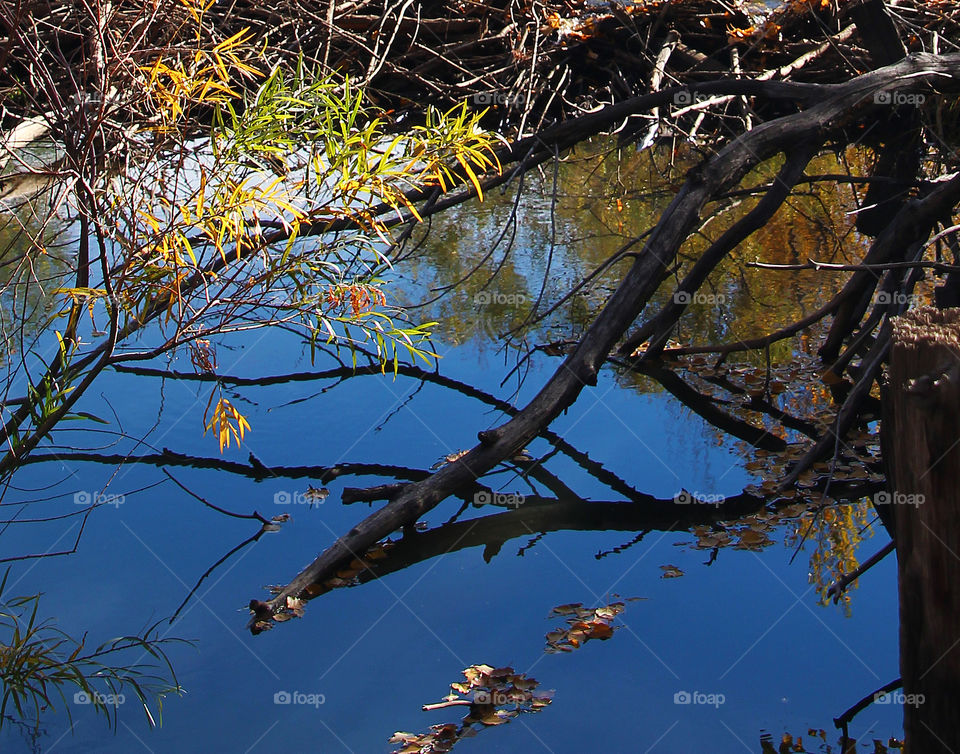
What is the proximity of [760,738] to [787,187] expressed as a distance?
2.06 meters

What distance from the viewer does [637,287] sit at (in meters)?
3.66

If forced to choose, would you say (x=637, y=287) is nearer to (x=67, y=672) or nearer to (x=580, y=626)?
(x=580, y=626)

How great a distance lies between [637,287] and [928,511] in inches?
69.9

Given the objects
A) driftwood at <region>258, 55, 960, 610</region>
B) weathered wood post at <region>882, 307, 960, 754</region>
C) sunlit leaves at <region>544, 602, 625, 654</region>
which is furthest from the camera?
→ driftwood at <region>258, 55, 960, 610</region>

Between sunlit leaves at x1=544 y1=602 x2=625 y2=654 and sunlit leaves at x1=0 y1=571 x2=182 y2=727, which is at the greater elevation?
sunlit leaves at x1=544 y1=602 x2=625 y2=654

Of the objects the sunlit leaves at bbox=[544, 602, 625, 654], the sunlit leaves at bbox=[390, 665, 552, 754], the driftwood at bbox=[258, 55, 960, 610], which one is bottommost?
the sunlit leaves at bbox=[390, 665, 552, 754]

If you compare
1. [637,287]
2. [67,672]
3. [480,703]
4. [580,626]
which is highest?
[637,287]

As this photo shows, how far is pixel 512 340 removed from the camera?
5.96 m

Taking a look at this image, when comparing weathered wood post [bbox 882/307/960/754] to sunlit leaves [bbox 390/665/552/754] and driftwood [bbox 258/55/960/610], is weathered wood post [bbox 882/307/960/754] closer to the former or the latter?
sunlit leaves [bbox 390/665/552/754]

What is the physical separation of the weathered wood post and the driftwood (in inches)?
59.9

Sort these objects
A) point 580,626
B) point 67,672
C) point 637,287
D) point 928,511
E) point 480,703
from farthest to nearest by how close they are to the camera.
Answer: point 637,287 < point 580,626 < point 67,672 < point 480,703 < point 928,511

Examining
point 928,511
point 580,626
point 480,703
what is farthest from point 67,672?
point 928,511

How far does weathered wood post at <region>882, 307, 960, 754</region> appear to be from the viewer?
1961mm

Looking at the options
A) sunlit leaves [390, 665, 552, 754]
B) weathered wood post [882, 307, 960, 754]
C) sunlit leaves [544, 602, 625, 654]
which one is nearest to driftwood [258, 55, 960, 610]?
sunlit leaves [544, 602, 625, 654]
